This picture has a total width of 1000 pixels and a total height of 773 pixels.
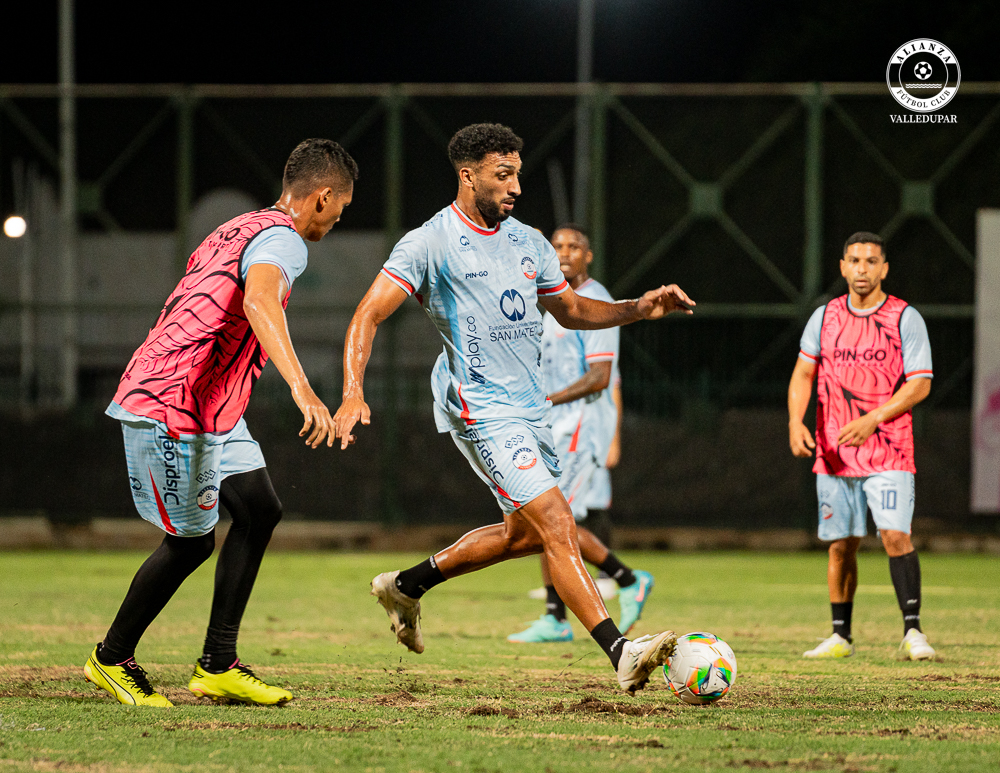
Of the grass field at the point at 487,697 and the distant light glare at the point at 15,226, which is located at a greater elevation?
the distant light glare at the point at 15,226

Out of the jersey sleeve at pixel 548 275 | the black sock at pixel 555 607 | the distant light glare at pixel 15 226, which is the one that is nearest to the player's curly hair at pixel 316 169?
the jersey sleeve at pixel 548 275

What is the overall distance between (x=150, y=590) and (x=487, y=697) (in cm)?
155

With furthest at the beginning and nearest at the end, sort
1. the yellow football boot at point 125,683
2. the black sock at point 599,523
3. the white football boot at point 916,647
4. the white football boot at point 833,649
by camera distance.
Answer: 1. the black sock at point 599,523
2. the white football boot at point 833,649
3. the white football boot at point 916,647
4. the yellow football boot at point 125,683

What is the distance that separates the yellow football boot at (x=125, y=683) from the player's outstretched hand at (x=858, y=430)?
4.02 metres

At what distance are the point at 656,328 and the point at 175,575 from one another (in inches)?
422

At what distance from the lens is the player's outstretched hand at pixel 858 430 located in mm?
7301


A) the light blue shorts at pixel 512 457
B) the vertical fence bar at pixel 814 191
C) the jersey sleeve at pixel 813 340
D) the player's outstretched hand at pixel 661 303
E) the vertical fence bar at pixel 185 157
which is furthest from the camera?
the vertical fence bar at pixel 185 157

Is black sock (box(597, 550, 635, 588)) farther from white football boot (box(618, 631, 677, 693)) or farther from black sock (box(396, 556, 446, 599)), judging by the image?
white football boot (box(618, 631, 677, 693))

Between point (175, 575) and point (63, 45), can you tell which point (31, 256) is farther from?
point (175, 575)

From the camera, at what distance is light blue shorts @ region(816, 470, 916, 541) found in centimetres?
755

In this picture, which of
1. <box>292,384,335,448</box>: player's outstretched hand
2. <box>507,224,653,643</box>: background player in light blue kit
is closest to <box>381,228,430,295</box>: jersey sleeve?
<box>292,384,335,448</box>: player's outstretched hand

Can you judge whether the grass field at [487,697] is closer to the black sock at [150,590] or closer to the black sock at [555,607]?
the black sock at [150,590]

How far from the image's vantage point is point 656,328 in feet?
51.3

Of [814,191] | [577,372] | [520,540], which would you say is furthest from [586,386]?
[814,191]
